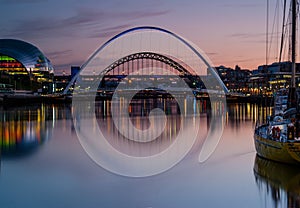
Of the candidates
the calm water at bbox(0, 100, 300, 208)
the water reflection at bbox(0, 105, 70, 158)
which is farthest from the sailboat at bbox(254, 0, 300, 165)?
the water reflection at bbox(0, 105, 70, 158)

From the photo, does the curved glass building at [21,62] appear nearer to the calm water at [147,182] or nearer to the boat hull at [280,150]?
the calm water at [147,182]

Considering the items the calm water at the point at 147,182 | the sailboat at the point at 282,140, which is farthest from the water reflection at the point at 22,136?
the sailboat at the point at 282,140

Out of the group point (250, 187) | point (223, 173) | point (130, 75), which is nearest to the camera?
point (250, 187)

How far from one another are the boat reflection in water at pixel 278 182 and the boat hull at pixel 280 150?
8.9 inches

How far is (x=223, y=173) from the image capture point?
16.5 metres

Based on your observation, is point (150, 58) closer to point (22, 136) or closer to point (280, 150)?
point (22, 136)

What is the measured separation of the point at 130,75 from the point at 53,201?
85.0m

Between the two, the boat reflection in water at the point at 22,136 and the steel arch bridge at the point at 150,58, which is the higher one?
the steel arch bridge at the point at 150,58

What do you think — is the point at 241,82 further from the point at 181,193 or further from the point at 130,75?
the point at 181,193

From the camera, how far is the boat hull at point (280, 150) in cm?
1470

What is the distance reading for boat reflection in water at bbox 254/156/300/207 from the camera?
12708 mm

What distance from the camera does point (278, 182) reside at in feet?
Answer: 47.6

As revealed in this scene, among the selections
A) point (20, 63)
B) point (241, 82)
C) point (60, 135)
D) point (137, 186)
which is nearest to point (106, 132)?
point (60, 135)

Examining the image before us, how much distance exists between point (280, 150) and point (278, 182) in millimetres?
1239
